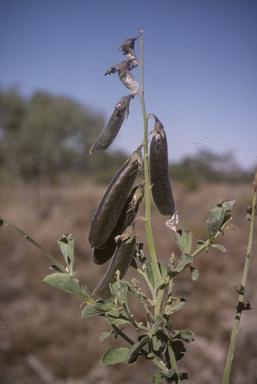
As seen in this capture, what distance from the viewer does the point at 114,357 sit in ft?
2.48

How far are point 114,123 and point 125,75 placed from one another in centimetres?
12

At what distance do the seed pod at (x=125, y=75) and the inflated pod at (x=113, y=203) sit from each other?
6.1 inches

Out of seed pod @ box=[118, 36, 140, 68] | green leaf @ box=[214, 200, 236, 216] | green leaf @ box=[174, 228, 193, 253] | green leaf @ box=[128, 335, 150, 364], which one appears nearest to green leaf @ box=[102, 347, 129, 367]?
green leaf @ box=[128, 335, 150, 364]

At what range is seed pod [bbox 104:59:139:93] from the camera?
0.76 m

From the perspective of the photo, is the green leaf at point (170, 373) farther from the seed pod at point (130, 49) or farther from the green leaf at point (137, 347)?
the seed pod at point (130, 49)

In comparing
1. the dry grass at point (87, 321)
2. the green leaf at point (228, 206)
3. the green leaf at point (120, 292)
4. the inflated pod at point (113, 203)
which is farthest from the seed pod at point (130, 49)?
the dry grass at point (87, 321)

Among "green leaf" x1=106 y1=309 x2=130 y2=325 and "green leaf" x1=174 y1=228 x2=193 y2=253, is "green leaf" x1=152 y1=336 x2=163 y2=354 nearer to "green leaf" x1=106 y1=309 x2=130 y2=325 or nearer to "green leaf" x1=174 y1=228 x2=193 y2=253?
"green leaf" x1=106 y1=309 x2=130 y2=325

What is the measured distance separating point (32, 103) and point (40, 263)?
1430cm

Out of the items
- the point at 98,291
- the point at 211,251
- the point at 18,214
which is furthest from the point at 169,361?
the point at 18,214

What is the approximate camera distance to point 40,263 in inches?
319

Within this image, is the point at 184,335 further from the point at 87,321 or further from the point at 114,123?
the point at 87,321

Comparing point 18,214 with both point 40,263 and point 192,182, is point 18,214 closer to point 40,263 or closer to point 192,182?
point 40,263

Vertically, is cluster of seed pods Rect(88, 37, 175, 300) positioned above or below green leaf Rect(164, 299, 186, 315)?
above

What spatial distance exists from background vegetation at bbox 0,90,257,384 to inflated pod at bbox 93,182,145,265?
50 cm
